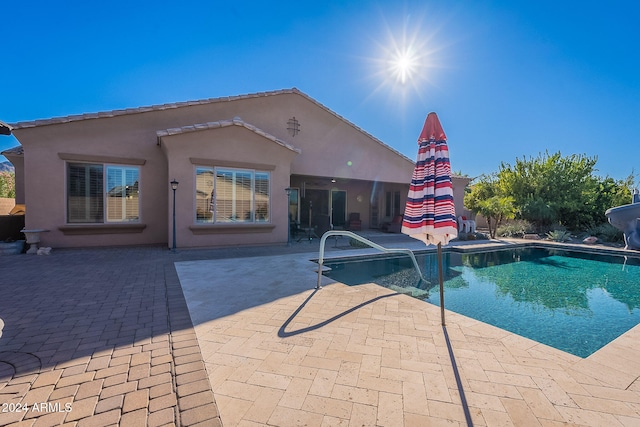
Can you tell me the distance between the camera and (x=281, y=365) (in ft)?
8.55

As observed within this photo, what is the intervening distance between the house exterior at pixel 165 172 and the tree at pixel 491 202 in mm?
9282

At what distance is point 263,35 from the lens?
1045 centimetres

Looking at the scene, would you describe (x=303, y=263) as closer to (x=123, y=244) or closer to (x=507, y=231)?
(x=123, y=244)

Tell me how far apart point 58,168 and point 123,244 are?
2.97 m

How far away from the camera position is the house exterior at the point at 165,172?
8430mm

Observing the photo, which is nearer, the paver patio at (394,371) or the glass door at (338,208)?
the paver patio at (394,371)

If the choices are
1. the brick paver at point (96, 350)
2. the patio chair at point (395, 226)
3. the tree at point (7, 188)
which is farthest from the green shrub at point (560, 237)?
the tree at point (7, 188)

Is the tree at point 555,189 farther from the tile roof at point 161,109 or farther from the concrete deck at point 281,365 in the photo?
the concrete deck at point 281,365

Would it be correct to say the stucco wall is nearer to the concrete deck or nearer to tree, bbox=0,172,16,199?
tree, bbox=0,172,16,199

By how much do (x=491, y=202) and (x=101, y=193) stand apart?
17043 mm

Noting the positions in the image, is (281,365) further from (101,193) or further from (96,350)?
(101,193)

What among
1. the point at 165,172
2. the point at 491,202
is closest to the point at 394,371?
the point at 165,172

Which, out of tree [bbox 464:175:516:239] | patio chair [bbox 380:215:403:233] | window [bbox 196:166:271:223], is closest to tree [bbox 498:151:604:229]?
tree [bbox 464:175:516:239]

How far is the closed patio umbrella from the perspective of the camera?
11.2 ft
